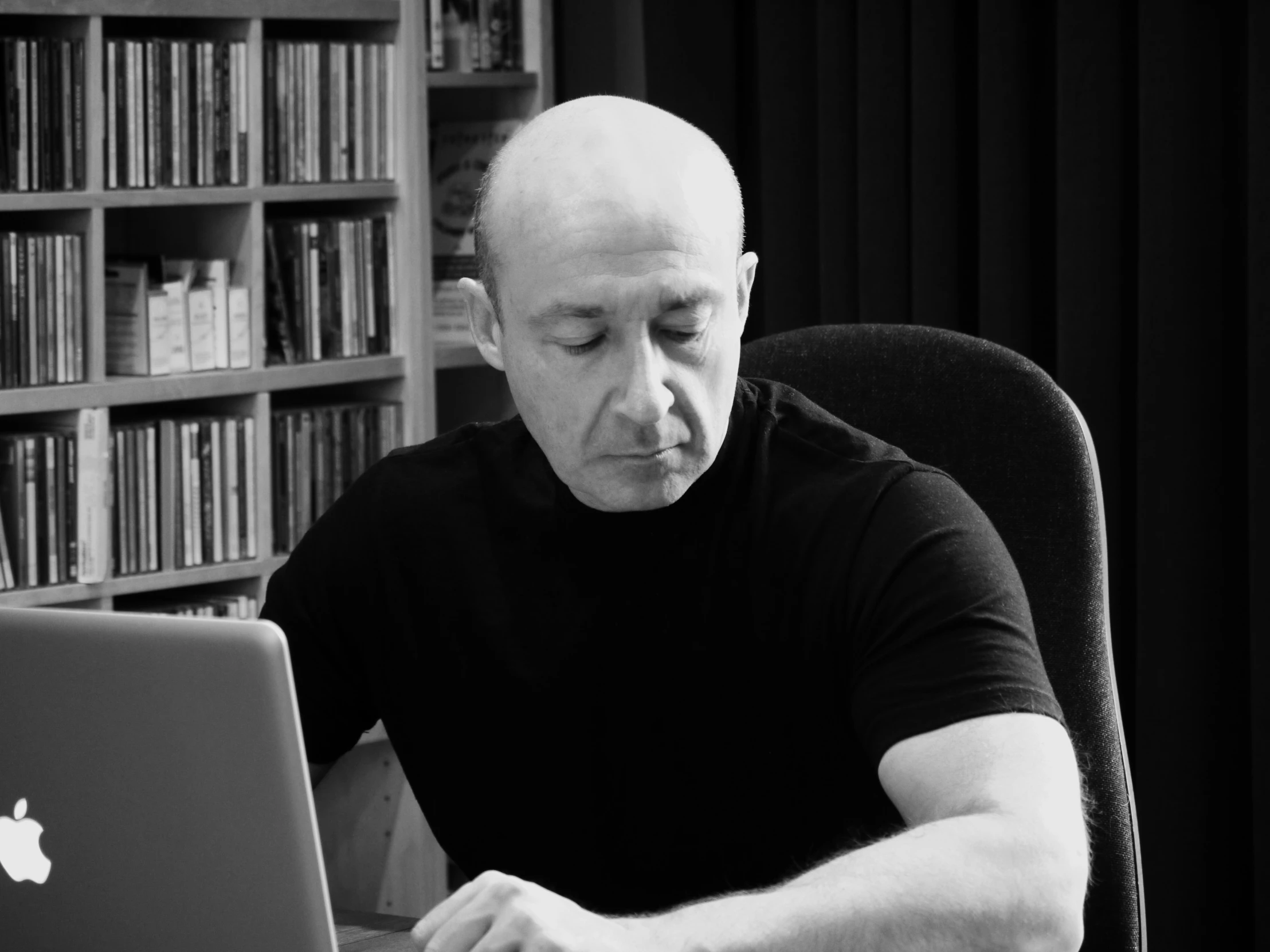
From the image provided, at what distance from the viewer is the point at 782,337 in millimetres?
1573

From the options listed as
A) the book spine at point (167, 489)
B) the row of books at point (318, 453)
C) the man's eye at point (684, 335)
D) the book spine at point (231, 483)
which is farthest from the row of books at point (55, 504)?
the man's eye at point (684, 335)

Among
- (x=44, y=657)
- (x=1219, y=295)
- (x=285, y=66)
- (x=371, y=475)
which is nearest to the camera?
(x=44, y=657)

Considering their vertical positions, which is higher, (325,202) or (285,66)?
(285,66)

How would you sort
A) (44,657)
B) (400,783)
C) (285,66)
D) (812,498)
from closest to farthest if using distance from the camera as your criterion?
1. (44,657)
2. (812,498)
3. (285,66)
4. (400,783)

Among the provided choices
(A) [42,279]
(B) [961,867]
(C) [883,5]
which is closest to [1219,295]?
(C) [883,5]

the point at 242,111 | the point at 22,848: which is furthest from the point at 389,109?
the point at 22,848

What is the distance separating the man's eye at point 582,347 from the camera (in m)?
1.28

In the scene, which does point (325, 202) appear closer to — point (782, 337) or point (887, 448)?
point (782, 337)

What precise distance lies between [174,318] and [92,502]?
0.31m

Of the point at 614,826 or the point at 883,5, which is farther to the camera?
the point at 883,5

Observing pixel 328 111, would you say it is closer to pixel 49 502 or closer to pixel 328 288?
pixel 328 288

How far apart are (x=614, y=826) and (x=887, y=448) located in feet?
1.21

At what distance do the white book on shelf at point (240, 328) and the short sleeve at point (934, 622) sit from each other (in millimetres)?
1711

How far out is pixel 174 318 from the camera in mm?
2723
